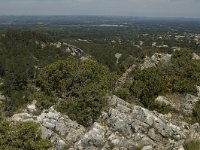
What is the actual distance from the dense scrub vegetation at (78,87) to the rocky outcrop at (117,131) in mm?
1007

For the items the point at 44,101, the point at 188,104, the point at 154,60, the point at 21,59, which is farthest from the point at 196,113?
the point at 21,59

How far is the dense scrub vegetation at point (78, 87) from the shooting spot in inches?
1265

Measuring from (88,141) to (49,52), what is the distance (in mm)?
106996

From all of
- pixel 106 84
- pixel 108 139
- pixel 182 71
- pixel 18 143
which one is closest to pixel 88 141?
pixel 108 139

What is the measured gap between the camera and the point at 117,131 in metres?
30.1

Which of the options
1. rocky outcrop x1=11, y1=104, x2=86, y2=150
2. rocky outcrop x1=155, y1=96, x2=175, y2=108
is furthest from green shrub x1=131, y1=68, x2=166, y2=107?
rocky outcrop x1=11, y1=104, x2=86, y2=150

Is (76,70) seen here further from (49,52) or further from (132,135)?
(49,52)

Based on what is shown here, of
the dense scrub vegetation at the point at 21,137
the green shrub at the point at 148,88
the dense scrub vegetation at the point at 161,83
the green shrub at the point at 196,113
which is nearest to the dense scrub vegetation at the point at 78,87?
the dense scrub vegetation at the point at 161,83

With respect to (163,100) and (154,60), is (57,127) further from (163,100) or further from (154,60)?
(154,60)

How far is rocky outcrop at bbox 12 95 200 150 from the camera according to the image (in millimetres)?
27875

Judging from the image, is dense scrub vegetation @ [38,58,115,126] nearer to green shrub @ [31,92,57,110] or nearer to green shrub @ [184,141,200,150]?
green shrub @ [31,92,57,110]

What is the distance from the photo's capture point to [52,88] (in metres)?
39.5

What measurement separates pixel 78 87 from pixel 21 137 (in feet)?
43.8

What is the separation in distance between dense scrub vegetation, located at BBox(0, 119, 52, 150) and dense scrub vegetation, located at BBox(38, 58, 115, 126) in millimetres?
7177
